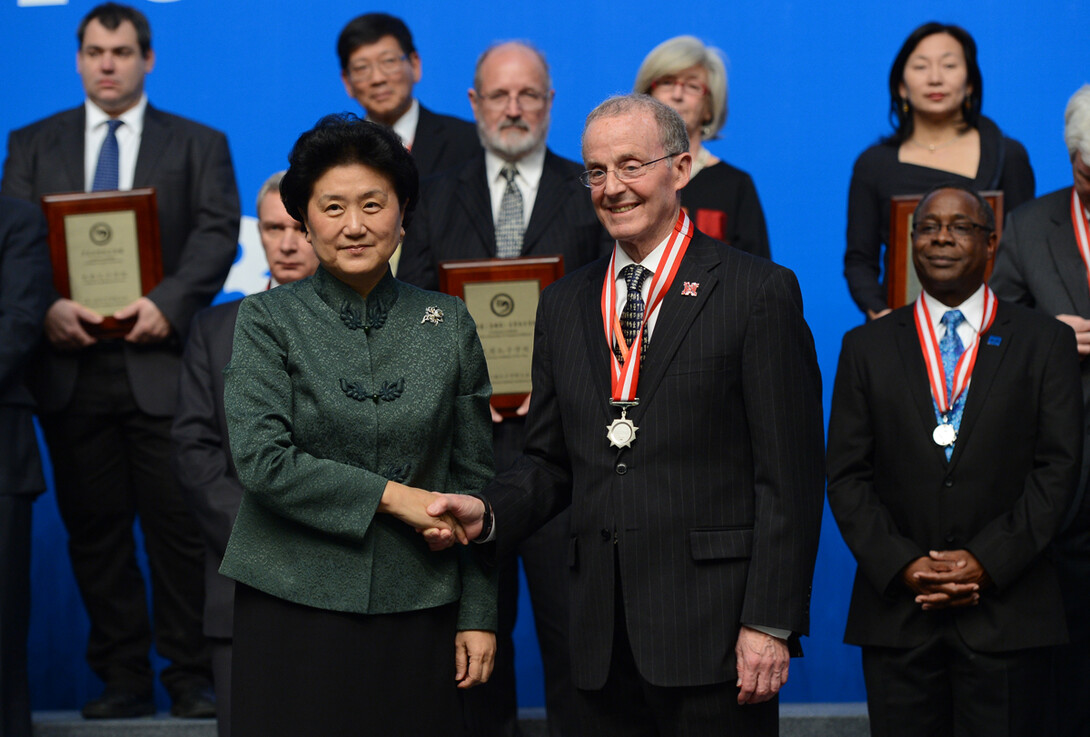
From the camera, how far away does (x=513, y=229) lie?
4172mm

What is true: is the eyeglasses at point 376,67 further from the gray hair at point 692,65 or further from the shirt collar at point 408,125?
the gray hair at point 692,65

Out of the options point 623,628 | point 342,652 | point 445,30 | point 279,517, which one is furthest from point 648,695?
point 445,30

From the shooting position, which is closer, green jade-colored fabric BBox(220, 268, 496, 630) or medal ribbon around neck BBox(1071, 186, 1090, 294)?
green jade-colored fabric BBox(220, 268, 496, 630)

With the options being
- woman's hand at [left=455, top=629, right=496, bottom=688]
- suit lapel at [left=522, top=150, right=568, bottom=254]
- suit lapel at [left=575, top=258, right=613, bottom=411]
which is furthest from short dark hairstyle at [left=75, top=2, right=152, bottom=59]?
woman's hand at [left=455, top=629, right=496, bottom=688]

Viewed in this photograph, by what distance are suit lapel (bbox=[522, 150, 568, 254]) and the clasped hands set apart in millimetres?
1490

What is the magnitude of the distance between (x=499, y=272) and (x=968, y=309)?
1318mm

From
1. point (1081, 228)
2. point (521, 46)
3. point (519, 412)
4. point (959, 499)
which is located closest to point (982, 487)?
point (959, 499)

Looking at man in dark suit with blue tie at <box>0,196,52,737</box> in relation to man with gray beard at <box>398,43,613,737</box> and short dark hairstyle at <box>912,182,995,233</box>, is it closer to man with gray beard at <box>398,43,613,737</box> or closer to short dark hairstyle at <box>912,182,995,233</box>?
man with gray beard at <box>398,43,613,737</box>

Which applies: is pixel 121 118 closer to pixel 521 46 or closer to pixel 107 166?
pixel 107 166

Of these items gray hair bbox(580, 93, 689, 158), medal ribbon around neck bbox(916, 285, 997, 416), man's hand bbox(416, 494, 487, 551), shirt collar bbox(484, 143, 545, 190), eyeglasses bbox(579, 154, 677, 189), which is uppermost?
shirt collar bbox(484, 143, 545, 190)

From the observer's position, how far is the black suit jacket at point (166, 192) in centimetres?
457

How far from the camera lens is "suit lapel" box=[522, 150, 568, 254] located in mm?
4125

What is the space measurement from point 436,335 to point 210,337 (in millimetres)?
1519

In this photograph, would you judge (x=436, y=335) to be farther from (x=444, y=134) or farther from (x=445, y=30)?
(x=445, y=30)
